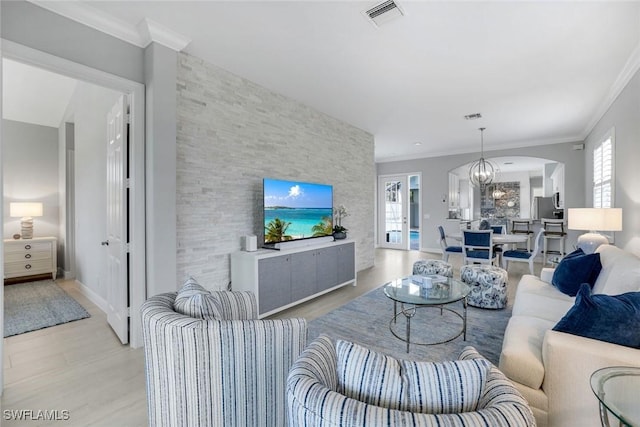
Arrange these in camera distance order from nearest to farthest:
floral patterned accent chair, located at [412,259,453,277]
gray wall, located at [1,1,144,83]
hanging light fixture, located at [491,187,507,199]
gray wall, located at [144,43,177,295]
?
gray wall, located at [1,1,144,83] → gray wall, located at [144,43,177,295] → floral patterned accent chair, located at [412,259,453,277] → hanging light fixture, located at [491,187,507,199]

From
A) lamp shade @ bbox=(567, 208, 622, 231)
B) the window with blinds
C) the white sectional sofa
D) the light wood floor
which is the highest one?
the window with blinds

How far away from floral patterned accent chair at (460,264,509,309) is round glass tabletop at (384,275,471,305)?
0.69 metres

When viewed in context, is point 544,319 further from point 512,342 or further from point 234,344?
point 234,344

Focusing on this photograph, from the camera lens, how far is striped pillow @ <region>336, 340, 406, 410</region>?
32.4 inches

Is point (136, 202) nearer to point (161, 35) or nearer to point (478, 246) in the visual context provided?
point (161, 35)

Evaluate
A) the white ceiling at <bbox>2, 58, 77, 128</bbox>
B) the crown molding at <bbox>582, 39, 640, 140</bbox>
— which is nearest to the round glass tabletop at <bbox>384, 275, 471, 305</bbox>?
the crown molding at <bbox>582, 39, 640, 140</bbox>

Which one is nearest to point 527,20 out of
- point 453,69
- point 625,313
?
point 453,69

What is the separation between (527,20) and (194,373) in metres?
3.40

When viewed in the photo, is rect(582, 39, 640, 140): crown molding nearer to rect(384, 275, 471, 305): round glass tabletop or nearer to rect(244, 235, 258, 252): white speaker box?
rect(384, 275, 471, 305): round glass tabletop

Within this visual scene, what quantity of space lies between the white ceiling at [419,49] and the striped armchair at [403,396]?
8.04ft

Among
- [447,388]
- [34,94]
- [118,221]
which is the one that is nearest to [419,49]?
[447,388]

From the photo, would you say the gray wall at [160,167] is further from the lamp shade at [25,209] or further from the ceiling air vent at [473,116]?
the ceiling air vent at [473,116]

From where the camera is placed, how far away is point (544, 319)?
7.24ft

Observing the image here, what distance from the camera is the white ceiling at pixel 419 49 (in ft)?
7.57
